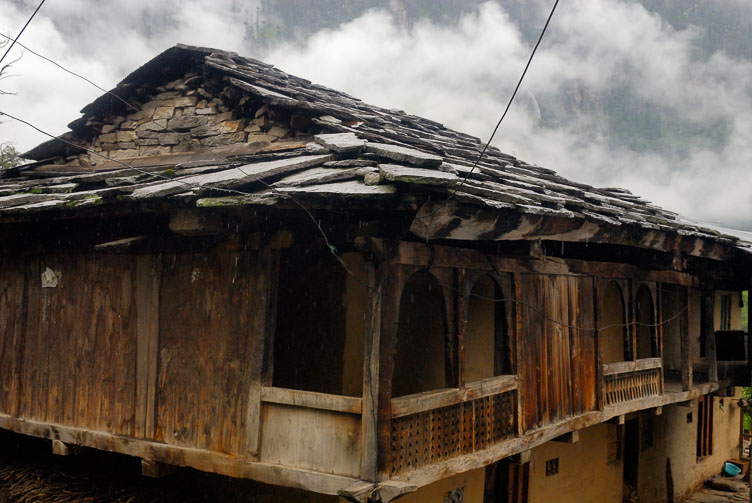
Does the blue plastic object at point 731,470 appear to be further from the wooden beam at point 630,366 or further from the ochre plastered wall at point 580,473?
the wooden beam at point 630,366

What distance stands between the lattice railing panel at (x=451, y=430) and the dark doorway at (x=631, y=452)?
5591mm

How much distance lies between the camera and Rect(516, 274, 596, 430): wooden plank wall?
6.13m

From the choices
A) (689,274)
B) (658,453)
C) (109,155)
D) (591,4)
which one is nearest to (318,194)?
(109,155)

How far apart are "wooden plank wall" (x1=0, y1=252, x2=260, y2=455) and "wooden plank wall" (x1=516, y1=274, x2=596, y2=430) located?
265 centimetres

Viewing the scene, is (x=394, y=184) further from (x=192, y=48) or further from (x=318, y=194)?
(x=192, y=48)

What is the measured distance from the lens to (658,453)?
433 inches

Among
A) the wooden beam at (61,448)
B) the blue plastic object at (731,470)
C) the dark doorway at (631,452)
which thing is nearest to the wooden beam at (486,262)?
the dark doorway at (631,452)

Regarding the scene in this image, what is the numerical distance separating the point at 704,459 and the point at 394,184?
38.2ft

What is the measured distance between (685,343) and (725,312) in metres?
5.43

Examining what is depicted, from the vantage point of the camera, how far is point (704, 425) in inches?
492

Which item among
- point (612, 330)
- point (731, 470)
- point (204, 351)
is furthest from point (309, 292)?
point (731, 470)

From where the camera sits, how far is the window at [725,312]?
43.5 feet

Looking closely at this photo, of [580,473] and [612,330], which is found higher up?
[612,330]

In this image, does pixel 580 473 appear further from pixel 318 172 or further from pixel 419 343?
pixel 318 172
